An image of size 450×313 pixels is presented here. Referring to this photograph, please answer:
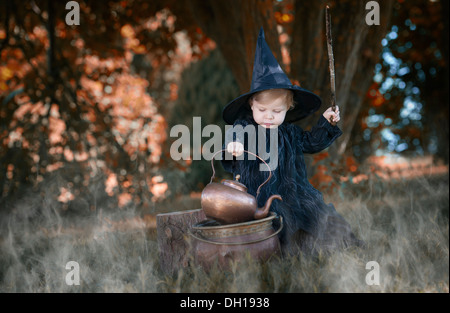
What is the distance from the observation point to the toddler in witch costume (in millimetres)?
2357

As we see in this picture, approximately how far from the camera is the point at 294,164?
264 centimetres

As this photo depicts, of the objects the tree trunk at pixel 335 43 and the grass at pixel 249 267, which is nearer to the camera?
the grass at pixel 249 267

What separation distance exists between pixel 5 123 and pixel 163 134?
489 centimetres

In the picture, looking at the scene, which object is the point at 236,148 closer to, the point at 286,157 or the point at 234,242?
the point at 286,157

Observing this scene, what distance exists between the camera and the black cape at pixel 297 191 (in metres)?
2.35

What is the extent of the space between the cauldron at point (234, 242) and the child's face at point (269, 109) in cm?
70

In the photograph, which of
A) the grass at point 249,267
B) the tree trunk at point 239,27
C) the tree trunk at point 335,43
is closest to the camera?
the grass at point 249,267

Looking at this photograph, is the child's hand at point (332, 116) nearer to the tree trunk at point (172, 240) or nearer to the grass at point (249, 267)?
the grass at point (249, 267)

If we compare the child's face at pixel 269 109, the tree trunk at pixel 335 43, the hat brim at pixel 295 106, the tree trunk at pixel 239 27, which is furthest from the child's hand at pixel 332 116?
the tree trunk at pixel 239 27

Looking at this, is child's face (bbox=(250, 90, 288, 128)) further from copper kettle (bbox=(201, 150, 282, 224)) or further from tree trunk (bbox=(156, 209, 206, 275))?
tree trunk (bbox=(156, 209, 206, 275))

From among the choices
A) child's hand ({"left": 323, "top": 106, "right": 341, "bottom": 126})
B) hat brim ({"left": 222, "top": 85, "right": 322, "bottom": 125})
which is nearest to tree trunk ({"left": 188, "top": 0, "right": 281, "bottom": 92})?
hat brim ({"left": 222, "top": 85, "right": 322, "bottom": 125})

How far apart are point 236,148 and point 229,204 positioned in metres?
0.41
